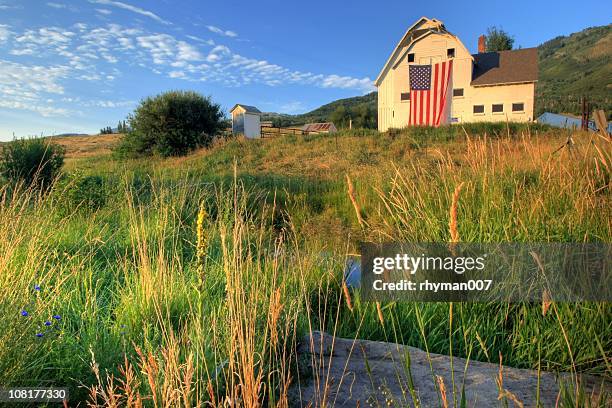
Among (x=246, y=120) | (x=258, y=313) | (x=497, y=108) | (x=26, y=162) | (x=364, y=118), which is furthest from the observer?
(x=364, y=118)

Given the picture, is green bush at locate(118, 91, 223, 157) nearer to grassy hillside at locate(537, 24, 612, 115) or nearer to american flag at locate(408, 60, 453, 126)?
american flag at locate(408, 60, 453, 126)

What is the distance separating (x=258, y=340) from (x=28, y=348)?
1.05m

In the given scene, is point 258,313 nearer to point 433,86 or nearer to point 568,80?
point 433,86

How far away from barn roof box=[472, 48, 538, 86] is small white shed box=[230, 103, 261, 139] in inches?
760

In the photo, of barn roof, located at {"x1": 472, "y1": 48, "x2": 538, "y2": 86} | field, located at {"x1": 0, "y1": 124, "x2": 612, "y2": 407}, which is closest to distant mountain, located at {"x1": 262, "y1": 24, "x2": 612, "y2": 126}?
barn roof, located at {"x1": 472, "y1": 48, "x2": 538, "y2": 86}

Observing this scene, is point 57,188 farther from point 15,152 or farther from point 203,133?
point 203,133

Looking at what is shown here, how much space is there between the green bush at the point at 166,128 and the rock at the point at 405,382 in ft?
70.0

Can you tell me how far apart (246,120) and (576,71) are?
96269mm

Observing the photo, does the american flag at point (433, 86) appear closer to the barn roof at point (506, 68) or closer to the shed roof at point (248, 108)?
the barn roof at point (506, 68)

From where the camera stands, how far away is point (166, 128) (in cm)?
2247

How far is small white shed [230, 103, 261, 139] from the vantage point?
3622cm

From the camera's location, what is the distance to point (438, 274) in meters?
2.83

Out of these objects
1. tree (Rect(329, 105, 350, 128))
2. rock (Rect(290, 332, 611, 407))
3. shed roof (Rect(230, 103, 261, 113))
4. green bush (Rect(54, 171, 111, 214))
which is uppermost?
tree (Rect(329, 105, 350, 128))

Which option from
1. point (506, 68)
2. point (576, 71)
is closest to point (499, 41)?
point (506, 68)
